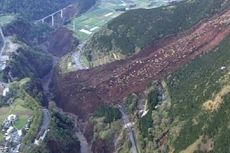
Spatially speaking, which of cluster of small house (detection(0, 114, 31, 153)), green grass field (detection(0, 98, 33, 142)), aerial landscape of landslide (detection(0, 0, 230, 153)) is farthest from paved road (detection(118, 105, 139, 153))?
green grass field (detection(0, 98, 33, 142))

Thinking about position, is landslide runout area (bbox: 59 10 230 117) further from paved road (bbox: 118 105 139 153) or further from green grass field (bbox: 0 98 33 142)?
green grass field (bbox: 0 98 33 142)

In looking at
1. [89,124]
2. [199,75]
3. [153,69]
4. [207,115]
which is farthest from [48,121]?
[207,115]

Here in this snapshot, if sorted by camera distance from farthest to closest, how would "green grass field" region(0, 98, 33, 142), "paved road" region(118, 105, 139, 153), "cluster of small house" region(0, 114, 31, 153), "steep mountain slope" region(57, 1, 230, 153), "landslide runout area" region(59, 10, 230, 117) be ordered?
"landslide runout area" region(59, 10, 230, 117) < "green grass field" region(0, 98, 33, 142) < "cluster of small house" region(0, 114, 31, 153) < "paved road" region(118, 105, 139, 153) < "steep mountain slope" region(57, 1, 230, 153)

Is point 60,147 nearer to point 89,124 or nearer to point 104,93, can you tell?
point 89,124

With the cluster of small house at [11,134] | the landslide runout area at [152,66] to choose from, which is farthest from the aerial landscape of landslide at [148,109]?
the cluster of small house at [11,134]

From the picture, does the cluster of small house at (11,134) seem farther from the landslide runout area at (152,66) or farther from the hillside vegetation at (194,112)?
the hillside vegetation at (194,112)
